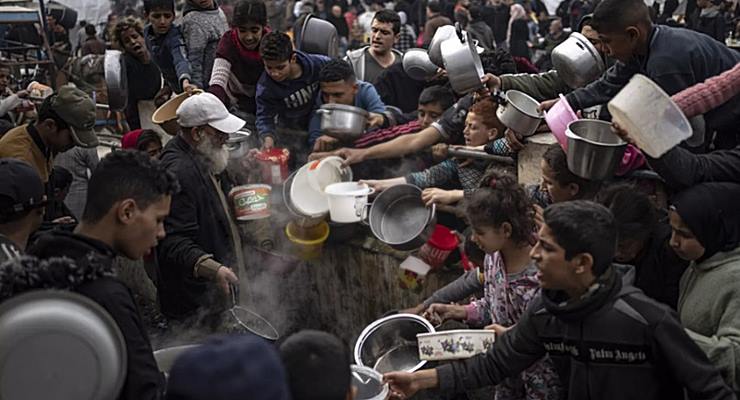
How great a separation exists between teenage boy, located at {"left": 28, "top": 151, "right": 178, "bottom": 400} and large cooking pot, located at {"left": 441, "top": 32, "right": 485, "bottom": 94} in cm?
229

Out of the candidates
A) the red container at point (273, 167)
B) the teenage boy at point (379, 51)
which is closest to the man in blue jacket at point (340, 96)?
the red container at point (273, 167)

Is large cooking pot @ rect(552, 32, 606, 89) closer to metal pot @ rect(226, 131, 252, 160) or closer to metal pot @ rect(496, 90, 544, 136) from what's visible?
metal pot @ rect(496, 90, 544, 136)

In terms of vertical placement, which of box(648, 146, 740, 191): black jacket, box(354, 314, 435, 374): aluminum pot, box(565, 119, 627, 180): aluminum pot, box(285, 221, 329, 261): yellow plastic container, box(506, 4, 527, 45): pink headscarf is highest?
box(648, 146, 740, 191): black jacket

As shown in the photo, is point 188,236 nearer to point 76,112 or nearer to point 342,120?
point 342,120

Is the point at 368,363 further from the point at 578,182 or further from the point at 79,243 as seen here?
the point at 79,243

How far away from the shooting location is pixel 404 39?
11.0m

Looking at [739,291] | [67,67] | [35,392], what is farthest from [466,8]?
[35,392]

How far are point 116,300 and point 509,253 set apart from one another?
167cm

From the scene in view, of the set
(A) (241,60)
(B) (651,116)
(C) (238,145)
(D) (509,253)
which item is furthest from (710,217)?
(A) (241,60)

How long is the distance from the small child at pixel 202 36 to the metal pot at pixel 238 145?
159 centimetres

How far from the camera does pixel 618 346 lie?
8.43ft

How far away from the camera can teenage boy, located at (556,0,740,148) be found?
3.71 metres

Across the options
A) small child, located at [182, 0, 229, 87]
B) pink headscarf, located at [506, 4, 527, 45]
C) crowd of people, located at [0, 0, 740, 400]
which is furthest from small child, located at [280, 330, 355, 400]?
pink headscarf, located at [506, 4, 527, 45]

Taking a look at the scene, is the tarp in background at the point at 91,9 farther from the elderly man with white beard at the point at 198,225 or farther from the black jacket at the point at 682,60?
the black jacket at the point at 682,60
